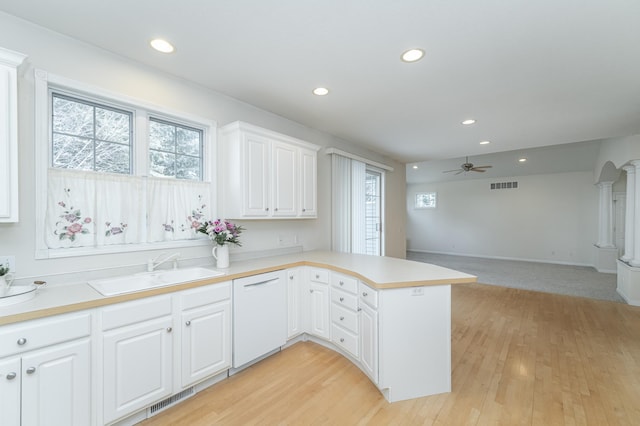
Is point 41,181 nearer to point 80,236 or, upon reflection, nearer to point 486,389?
point 80,236

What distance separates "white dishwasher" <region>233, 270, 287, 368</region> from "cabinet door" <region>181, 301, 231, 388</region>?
87 millimetres

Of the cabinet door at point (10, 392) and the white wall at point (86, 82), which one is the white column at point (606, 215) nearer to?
the white wall at point (86, 82)

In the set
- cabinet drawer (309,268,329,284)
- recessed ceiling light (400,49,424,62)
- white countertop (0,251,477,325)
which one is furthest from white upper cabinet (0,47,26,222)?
recessed ceiling light (400,49,424,62)

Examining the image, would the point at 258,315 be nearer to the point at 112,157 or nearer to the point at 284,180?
the point at 284,180

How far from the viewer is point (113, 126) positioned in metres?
2.24

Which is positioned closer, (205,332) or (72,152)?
(72,152)

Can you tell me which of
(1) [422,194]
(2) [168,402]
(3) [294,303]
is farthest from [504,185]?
(2) [168,402]

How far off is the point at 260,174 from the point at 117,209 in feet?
4.20

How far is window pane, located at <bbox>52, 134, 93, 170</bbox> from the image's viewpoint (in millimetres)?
1984

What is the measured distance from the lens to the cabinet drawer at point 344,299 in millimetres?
2559

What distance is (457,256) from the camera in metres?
9.74

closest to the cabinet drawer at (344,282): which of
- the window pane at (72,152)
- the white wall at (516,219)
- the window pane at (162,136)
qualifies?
the window pane at (162,136)

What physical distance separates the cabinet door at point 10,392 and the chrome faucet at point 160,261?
0.95 metres

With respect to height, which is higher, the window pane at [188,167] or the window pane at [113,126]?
the window pane at [113,126]
